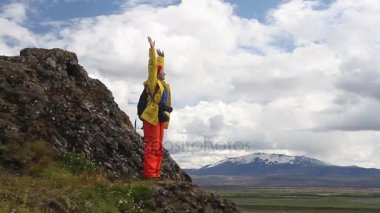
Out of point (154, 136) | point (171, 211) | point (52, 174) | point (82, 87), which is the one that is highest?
point (82, 87)

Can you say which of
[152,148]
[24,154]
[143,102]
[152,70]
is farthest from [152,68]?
[24,154]

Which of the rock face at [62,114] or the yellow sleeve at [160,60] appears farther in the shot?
the yellow sleeve at [160,60]

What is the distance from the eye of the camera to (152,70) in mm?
24781

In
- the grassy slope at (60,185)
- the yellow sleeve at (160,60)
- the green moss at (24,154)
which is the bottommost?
the grassy slope at (60,185)

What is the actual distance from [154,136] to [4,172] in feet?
24.8

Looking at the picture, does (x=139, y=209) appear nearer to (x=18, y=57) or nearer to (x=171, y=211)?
(x=171, y=211)

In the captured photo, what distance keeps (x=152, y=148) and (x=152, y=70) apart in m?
4.06

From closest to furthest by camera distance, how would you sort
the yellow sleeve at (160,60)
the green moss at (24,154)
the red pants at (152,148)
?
the green moss at (24,154) < the red pants at (152,148) < the yellow sleeve at (160,60)

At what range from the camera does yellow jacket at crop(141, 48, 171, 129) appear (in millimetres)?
24281

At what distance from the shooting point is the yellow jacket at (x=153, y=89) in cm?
2428

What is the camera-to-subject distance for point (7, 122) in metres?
21.8

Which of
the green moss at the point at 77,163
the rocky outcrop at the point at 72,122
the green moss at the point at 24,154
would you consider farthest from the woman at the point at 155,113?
the green moss at the point at 24,154

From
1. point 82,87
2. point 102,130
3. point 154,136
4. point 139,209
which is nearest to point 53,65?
point 82,87

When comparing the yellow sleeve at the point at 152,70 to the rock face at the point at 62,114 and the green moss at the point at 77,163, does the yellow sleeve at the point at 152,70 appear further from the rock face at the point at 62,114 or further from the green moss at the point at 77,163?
the green moss at the point at 77,163
